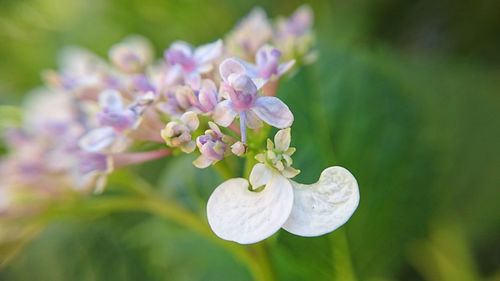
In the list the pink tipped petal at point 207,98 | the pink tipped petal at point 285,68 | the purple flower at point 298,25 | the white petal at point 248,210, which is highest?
the pink tipped petal at point 207,98

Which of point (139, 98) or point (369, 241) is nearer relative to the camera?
point (139, 98)

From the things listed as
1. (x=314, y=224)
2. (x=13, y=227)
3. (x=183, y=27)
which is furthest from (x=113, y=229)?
(x=314, y=224)

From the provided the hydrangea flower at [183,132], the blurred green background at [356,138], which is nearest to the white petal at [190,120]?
the hydrangea flower at [183,132]

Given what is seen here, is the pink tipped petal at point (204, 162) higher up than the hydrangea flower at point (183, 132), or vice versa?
the hydrangea flower at point (183, 132)

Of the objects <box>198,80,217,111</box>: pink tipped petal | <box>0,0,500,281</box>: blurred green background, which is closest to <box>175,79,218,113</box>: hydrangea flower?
<box>198,80,217,111</box>: pink tipped petal

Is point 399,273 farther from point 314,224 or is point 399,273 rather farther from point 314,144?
point 314,224

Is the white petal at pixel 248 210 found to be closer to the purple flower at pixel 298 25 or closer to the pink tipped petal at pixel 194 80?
the pink tipped petal at pixel 194 80

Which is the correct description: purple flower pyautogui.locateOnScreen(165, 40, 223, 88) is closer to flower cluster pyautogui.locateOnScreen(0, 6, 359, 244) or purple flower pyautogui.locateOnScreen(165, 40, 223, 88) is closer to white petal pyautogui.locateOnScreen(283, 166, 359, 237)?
flower cluster pyautogui.locateOnScreen(0, 6, 359, 244)
